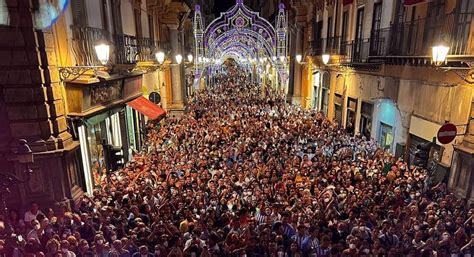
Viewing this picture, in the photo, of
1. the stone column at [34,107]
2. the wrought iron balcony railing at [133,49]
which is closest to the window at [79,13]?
the stone column at [34,107]

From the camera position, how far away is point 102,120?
1355cm

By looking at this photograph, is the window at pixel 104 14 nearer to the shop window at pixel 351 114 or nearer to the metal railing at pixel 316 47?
the shop window at pixel 351 114

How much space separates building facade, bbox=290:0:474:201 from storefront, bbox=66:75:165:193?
10.7 metres

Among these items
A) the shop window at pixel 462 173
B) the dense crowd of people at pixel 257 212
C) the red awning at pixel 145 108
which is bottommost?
the dense crowd of people at pixel 257 212

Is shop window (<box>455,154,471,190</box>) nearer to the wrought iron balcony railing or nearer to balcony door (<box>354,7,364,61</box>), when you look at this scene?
balcony door (<box>354,7,364,61</box>)

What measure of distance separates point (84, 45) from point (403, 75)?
11795 mm

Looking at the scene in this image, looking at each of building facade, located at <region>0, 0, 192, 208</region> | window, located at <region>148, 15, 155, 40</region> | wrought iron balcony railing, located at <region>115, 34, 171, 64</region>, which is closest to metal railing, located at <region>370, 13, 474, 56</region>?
building facade, located at <region>0, 0, 192, 208</region>

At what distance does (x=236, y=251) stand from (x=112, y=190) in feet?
15.9

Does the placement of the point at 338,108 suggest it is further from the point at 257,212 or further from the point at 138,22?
the point at 257,212

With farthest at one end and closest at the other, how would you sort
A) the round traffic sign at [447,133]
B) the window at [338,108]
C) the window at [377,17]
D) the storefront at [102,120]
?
the window at [338,108] → the window at [377,17] → the storefront at [102,120] → the round traffic sign at [447,133]

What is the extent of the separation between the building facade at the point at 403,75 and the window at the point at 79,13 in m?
10.9

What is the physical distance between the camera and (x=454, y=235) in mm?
7938

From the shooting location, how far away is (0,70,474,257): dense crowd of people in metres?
7.63

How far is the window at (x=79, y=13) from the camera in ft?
36.5
